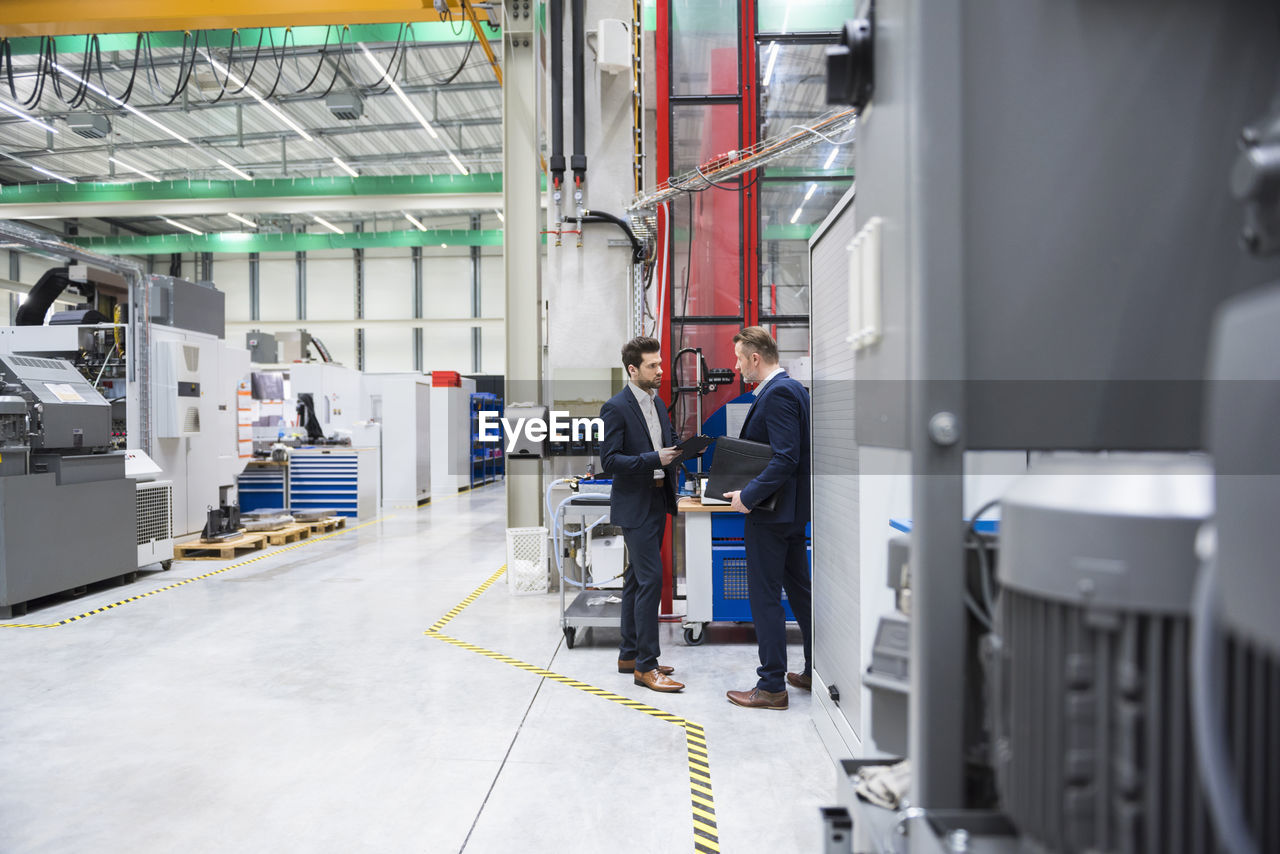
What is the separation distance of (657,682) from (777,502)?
112 cm

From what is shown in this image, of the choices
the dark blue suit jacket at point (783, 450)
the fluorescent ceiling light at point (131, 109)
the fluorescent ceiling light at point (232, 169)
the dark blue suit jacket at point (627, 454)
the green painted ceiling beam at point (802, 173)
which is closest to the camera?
the dark blue suit jacket at point (783, 450)

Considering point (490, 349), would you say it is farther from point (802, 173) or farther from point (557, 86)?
point (802, 173)

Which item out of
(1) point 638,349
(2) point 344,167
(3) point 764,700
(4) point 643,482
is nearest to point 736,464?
(4) point 643,482

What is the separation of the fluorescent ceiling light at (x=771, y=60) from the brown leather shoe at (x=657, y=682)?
4111 mm

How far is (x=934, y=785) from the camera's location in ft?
3.20

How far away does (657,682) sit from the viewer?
12.1ft

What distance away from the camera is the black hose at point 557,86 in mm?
5094

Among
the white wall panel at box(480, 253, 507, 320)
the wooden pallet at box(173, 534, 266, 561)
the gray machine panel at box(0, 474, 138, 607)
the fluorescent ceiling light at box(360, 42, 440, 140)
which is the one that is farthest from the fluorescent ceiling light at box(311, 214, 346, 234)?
the gray machine panel at box(0, 474, 138, 607)

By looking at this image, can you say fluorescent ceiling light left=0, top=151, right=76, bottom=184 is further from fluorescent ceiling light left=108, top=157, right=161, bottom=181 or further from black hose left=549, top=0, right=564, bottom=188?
black hose left=549, top=0, right=564, bottom=188

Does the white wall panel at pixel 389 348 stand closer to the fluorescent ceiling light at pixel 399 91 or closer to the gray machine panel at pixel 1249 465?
the fluorescent ceiling light at pixel 399 91

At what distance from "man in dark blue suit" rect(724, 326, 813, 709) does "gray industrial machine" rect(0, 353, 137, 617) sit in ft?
16.3

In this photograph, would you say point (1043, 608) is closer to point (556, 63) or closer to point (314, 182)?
point (556, 63)

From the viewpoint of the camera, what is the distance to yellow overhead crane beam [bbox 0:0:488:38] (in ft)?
22.8

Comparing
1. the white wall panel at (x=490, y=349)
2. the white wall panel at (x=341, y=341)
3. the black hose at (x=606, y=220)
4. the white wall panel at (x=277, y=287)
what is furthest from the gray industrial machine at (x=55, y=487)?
the white wall panel at (x=277, y=287)
